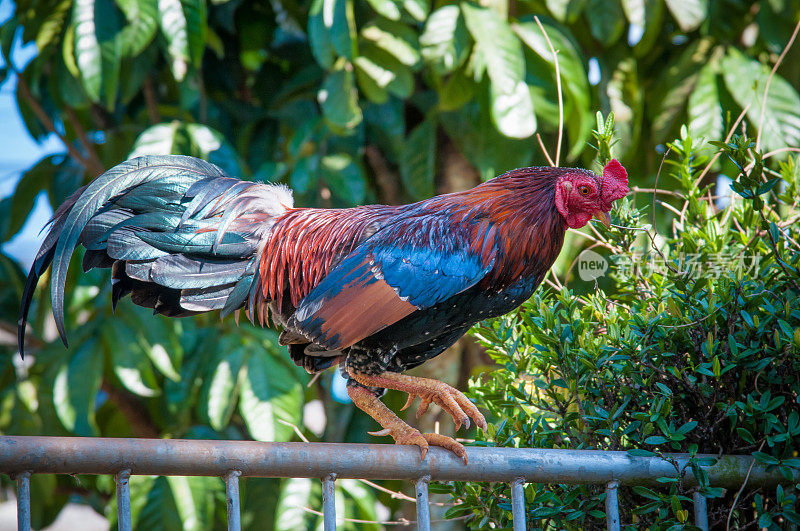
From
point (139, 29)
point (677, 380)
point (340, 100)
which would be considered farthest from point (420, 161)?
point (677, 380)

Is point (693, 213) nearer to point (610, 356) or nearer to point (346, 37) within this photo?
point (610, 356)

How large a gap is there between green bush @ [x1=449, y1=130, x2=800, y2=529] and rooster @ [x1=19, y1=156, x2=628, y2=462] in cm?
13

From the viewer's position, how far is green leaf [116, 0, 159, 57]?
3.16 metres

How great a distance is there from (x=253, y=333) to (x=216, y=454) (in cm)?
231

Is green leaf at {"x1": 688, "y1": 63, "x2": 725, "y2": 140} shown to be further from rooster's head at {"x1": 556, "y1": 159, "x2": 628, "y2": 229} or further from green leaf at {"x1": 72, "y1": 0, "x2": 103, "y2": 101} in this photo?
green leaf at {"x1": 72, "y1": 0, "x2": 103, "y2": 101}

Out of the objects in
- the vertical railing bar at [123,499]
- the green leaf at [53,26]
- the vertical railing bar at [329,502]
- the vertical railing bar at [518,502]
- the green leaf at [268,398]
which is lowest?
the green leaf at [268,398]

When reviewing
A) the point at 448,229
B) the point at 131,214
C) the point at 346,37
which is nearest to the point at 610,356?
the point at 448,229

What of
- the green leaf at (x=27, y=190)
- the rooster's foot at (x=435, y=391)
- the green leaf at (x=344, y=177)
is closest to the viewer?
the rooster's foot at (x=435, y=391)

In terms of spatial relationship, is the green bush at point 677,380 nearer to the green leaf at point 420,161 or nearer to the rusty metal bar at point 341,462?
the rusty metal bar at point 341,462

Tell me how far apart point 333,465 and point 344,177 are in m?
2.38

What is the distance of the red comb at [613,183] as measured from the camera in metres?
1.74

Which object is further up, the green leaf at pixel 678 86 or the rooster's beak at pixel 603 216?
the rooster's beak at pixel 603 216

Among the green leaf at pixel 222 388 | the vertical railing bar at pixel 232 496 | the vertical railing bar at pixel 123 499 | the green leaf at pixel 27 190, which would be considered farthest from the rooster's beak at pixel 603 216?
the green leaf at pixel 27 190

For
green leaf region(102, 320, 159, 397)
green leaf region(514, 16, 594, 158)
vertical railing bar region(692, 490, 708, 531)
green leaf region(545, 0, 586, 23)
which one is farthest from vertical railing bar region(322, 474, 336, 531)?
green leaf region(545, 0, 586, 23)
